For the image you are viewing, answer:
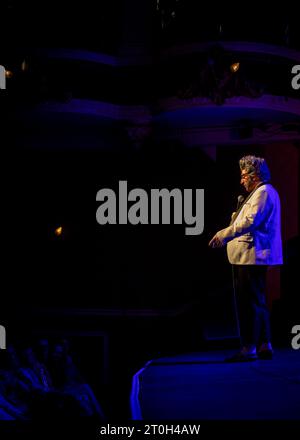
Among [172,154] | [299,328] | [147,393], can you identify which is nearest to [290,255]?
[299,328]

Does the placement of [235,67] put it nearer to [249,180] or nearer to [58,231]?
[249,180]

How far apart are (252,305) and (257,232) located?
1.69ft

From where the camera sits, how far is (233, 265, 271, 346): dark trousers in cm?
486

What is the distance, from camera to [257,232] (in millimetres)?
4852

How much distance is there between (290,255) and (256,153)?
6.07 ft

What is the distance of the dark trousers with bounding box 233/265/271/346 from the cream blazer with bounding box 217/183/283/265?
93mm

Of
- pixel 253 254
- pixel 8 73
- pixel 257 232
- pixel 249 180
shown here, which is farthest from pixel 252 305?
pixel 8 73

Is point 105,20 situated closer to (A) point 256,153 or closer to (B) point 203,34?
(B) point 203,34

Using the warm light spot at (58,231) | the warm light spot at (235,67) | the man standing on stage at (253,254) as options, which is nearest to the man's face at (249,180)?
the man standing on stage at (253,254)

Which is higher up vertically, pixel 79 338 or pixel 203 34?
pixel 203 34

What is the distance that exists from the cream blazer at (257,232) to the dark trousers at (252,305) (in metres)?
0.09

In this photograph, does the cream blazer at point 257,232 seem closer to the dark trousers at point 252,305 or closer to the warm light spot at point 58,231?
the dark trousers at point 252,305

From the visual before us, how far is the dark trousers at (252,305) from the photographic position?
15.9 feet

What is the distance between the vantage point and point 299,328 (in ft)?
20.8
